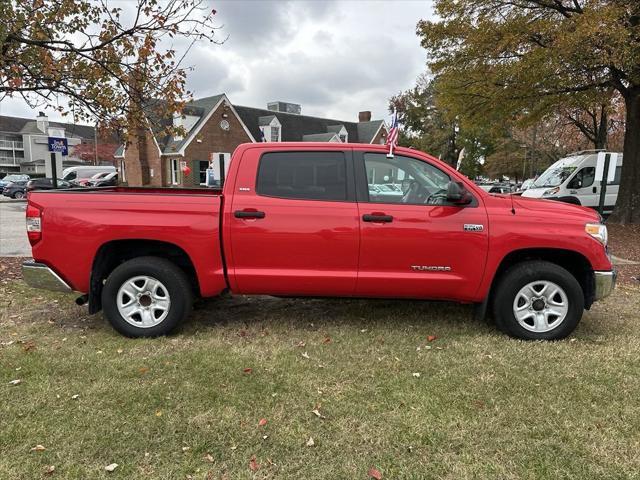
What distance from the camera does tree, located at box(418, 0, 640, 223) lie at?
33.1ft

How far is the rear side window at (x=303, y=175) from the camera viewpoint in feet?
15.3

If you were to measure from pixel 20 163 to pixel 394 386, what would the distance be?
281 feet

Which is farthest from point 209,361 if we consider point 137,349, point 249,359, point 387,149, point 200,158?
point 200,158

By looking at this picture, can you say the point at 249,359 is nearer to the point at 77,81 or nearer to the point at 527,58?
the point at 77,81

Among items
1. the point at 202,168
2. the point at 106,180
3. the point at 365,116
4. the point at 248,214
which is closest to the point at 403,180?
the point at 248,214

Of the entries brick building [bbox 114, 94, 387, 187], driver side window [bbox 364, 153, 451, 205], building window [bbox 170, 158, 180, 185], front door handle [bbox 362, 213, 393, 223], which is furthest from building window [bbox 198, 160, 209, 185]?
front door handle [bbox 362, 213, 393, 223]

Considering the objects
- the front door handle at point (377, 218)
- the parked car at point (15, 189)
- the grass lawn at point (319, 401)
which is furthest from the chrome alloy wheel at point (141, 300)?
the parked car at point (15, 189)

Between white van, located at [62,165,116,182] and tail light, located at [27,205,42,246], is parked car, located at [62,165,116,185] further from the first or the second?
tail light, located at [27,205,42,246]

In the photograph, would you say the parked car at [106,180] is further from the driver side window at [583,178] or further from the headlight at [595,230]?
the headlight at [595,230]

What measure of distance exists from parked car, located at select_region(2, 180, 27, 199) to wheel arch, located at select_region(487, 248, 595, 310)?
1342 inches

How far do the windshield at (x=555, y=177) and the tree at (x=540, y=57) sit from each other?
2.06 m

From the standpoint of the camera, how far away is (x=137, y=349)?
4.45 m

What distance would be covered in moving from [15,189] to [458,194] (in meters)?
34.7

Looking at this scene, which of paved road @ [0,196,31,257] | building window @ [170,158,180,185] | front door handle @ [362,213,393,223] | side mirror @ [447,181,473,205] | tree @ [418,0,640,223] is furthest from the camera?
building window @ [170,158,180,185]
